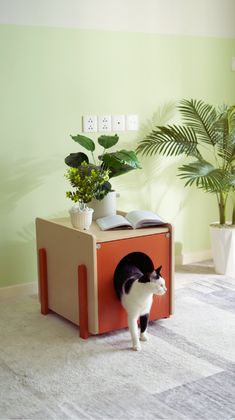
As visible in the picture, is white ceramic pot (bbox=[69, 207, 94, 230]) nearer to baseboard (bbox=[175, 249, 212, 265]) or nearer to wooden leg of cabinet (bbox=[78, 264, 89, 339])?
wooden leg of cabinet (bbox=[78, 264, 89, 339])

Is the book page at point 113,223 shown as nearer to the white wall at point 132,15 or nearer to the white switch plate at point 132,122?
the white switch plate at point 132,122

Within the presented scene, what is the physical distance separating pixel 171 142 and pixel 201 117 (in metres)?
0.29

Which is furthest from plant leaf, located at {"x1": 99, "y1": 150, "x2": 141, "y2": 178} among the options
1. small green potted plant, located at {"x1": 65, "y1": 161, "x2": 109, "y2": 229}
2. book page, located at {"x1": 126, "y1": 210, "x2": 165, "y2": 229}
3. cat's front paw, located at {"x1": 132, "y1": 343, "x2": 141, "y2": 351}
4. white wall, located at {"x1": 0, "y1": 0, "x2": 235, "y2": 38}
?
cat's front paw, located at {"x1": 132, "y1": 343, "x2": 141, "y2": 351}

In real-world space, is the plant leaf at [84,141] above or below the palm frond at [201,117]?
below

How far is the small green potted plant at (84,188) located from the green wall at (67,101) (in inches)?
21.2

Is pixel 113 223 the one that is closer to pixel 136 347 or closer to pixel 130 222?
pixel 130 222

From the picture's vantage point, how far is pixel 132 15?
393 cm

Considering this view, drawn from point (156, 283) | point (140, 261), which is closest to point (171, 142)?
point (140, 261)

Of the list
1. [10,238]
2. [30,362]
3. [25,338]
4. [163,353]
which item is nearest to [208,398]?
[163,353]

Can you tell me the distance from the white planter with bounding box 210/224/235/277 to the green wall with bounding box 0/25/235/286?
1.35 feet

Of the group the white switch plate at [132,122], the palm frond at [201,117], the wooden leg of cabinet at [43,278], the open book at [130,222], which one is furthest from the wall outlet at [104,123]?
the wooden leg of cabinet at [43,278]

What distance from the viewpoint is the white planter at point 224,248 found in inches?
160

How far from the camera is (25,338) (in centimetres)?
304

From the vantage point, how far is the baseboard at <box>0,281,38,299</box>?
3689 mm
